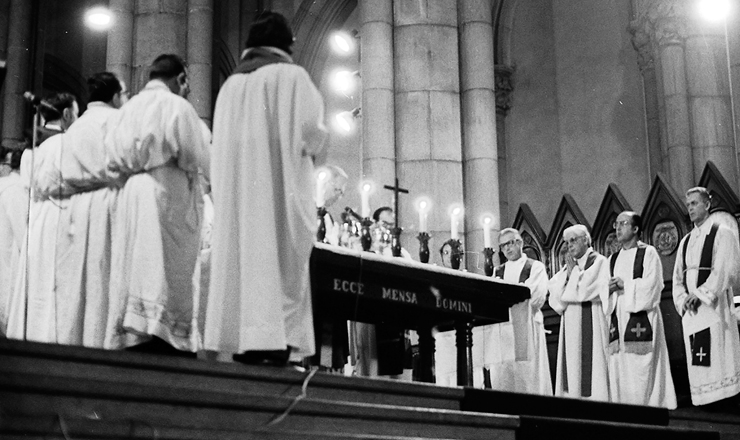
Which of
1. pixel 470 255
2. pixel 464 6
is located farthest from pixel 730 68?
pixel 470 255

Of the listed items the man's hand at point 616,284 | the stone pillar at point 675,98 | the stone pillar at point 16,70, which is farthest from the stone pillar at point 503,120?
the man's hand at point 616,284

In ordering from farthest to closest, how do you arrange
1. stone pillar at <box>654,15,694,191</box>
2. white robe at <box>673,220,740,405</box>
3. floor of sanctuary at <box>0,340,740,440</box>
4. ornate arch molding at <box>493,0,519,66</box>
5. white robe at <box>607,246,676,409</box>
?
ornate arch molding at <box>493,0,519,66</box>, stone pillar at <box>654,15,694,191</box>, white robe at <box>607,246,676,409</box>, white robe at <box>673,220,740,405</box>, floor of sanctuary at <box>0,340,740,440</box>

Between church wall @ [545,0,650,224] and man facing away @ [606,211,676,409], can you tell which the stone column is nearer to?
church wall @ [545,0,650,224]

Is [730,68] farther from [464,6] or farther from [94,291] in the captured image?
[94,291]

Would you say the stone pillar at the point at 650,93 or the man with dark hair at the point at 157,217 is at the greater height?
the stone pillar at the point at 650,93

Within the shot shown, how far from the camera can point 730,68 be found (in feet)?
47.5

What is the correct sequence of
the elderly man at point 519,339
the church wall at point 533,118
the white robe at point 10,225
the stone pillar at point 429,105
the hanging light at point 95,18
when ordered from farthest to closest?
the hanging light at point 95,18, the church wall at point 533,118, the stone pillar at point 429,105, the elderly man at point 519,339, the white robe at point 10,225

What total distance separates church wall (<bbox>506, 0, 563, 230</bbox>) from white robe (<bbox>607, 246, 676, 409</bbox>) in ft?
32.6

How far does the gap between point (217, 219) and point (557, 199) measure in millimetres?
14562

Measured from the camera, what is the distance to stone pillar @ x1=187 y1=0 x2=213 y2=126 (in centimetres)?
1382

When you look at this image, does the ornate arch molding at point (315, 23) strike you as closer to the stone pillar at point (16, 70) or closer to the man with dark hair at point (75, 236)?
the stone pillar at point (16, 70)

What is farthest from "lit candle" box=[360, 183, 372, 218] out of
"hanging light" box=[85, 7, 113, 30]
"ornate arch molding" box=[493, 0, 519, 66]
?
"hanging light" box=[85, 7, 113, 30]

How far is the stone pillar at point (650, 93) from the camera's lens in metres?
16.6

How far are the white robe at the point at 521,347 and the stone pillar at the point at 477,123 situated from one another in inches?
83.8
